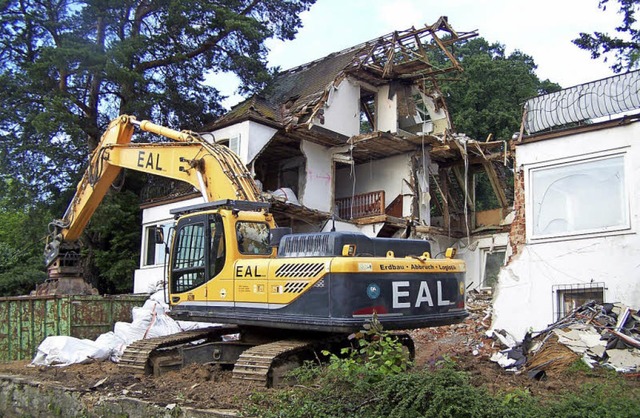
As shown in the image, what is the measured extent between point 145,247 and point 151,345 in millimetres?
11481

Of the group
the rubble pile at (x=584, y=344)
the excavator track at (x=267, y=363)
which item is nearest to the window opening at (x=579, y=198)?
the rubble pile at (x=584, y=344)

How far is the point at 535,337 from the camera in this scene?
1054 cm

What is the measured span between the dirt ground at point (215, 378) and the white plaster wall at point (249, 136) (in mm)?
8696

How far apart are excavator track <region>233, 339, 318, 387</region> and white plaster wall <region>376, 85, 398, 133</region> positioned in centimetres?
1465

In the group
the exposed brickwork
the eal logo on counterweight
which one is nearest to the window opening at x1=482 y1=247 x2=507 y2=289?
the exposed brickwork

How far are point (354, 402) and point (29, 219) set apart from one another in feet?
63.4

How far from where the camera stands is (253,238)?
9.43 metres

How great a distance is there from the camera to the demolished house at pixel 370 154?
66.9 ft

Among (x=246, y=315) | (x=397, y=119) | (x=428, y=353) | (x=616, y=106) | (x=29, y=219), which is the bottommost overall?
(x=428, y=353)

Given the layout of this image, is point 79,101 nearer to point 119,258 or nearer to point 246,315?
point 119,258

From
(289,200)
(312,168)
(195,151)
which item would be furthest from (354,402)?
(312,168)

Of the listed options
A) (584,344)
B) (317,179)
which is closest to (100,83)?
(317,179)

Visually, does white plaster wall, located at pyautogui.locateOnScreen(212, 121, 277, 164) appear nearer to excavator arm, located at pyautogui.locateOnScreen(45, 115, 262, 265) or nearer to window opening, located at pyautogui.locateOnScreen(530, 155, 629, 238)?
excavator arm, located at pyautogui.locateOnScreen(45, 115, 262, 265)

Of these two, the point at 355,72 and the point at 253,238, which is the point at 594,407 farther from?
the point at 355,72
